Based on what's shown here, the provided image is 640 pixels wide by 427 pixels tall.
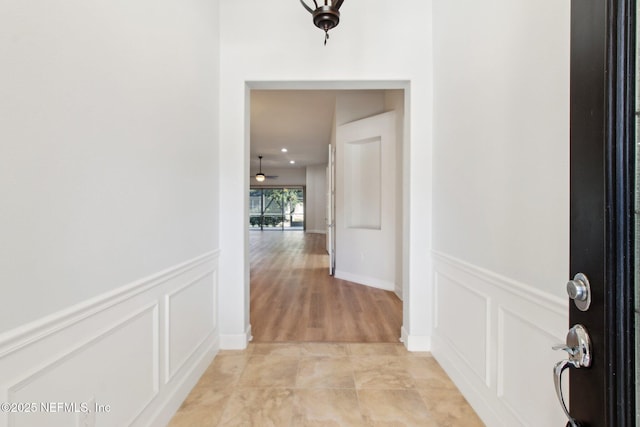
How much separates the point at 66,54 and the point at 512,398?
2304 millimetres

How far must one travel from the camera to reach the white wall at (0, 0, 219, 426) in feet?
2.73

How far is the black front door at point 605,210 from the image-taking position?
57 centimetres

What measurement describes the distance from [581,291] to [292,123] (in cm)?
649

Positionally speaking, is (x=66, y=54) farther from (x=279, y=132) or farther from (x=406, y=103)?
(x=279, y=132)

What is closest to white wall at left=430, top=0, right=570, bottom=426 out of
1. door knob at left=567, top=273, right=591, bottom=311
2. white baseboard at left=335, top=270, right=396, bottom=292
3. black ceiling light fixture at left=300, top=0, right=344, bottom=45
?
door knob at left=567, top=273, right=591, bottom=311

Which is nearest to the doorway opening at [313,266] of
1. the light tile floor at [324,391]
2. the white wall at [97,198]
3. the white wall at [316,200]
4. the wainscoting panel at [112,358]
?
the light tile floor at [324,391]

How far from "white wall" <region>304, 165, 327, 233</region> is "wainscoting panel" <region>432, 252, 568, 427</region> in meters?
10.7

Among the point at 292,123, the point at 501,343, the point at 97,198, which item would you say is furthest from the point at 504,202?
the point at 292,123

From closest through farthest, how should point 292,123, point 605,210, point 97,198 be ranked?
point 605,210
point 97,198
point 292,123

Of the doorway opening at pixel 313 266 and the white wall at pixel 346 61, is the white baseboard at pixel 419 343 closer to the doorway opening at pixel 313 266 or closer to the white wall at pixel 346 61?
the white wall at pixel 346 61

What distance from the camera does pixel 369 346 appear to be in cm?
248

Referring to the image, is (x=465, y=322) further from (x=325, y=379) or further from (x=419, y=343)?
(x=325, y=379)

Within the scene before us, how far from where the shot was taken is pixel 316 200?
42.6 feet

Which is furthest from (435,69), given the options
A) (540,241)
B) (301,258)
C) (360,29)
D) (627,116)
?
(301,258)
